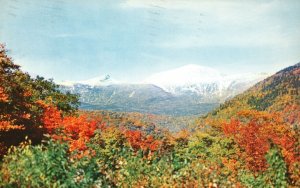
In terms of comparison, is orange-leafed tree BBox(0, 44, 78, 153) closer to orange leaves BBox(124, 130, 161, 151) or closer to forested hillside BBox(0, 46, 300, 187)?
forested hillside BBox(0, 46, 300, 187)

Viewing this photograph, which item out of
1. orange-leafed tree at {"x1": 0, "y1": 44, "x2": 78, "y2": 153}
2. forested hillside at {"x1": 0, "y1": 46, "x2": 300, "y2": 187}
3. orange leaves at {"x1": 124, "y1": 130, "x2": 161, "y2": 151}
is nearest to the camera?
forested hillside at {"x1": 0, "y1": 46, "x2": 300, "y2": 187}

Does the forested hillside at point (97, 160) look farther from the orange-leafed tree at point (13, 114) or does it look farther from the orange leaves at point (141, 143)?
the orange leaves at point (141, 143)

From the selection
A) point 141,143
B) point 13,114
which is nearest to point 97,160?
point 13,114

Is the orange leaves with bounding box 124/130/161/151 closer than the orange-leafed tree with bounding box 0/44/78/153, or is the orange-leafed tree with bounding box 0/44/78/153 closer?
the orange-leafed tree with bounding box 0/44/78/153

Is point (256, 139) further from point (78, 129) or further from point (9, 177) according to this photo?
point (9, 177)

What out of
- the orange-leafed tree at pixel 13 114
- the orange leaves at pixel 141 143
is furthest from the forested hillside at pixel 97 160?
the orange leaves at pixel 141 143

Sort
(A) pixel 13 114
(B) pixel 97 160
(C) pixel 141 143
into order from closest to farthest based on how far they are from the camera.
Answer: (B) pixel 97 160 < (A) pixel 13 114 < (C) pixel 141 143

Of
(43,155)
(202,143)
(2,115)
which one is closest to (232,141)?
(202,143)

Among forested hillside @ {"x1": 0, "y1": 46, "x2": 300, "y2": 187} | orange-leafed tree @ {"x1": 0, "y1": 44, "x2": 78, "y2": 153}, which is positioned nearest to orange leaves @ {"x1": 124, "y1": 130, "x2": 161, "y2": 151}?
forested hillside @ {"x1": 0, "y1": 46, "x2": 300, "y2": 187}

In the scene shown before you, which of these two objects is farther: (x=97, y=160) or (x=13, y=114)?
(x=13, y=114)

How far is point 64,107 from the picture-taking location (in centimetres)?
6488

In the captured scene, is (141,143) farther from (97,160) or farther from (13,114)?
(97,160)

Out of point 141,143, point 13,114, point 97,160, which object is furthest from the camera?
point 141,143

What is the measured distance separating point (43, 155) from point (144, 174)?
5190 mm
